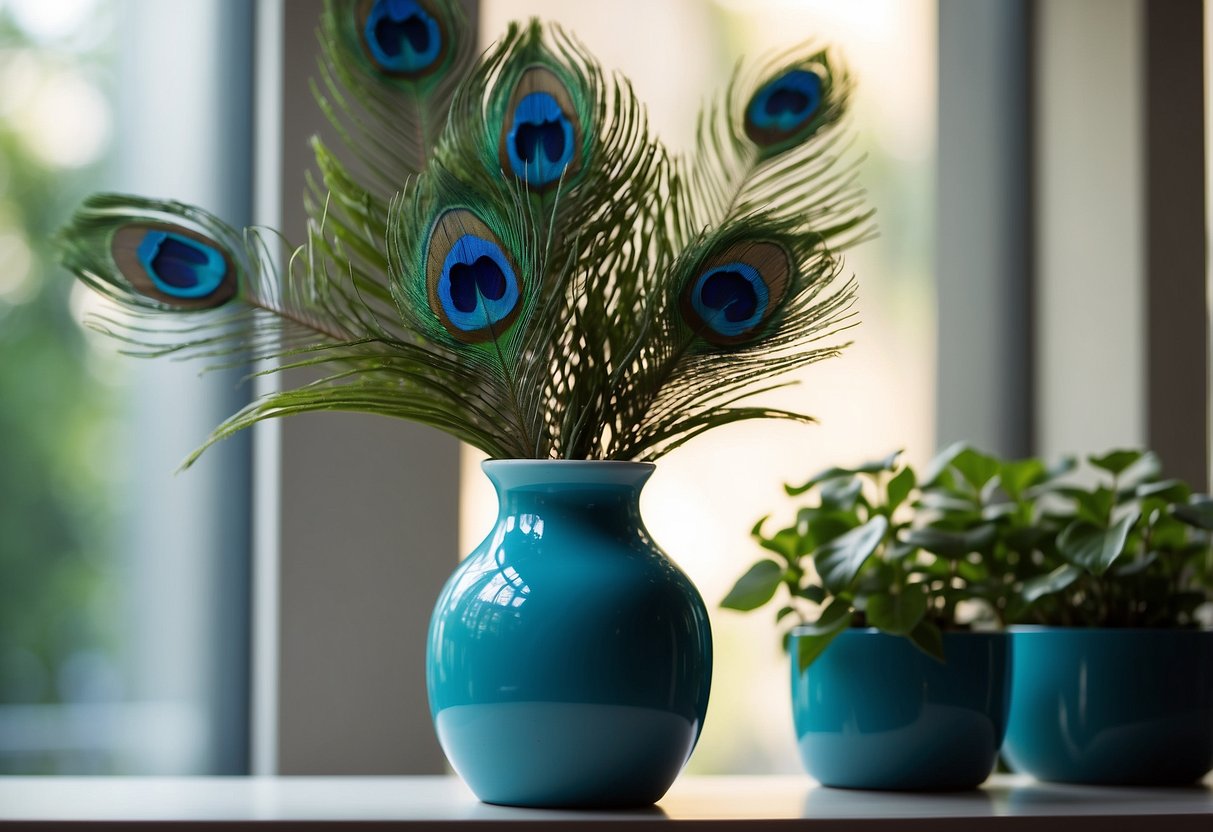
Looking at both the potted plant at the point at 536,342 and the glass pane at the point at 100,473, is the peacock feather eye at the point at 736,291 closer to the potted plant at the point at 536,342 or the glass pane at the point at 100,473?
the potted plant at the point at 536,342

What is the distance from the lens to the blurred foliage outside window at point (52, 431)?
1.22 m

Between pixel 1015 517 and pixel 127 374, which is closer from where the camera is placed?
pixel 1015 517

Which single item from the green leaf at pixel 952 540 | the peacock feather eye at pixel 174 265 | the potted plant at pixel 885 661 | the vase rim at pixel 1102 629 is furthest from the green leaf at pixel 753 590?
the peacock feather eye at pixel 174 265

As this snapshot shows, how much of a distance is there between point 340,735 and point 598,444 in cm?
45

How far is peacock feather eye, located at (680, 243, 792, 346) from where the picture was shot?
0.89 m

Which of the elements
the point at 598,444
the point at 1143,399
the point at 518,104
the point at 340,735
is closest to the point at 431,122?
the point at 518,104

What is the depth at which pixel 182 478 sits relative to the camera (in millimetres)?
1258

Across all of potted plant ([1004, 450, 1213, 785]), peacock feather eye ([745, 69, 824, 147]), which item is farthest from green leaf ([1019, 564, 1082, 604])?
peacock feather eye ([745, 69, 824, 147])

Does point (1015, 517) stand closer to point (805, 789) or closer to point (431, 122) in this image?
point (805, 789)

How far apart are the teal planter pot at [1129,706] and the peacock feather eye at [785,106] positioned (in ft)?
1.66

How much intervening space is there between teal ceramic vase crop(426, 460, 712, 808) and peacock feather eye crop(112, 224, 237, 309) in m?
0.27

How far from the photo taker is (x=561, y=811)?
0.84 meters

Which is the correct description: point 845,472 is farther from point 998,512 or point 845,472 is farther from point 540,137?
point 540,137

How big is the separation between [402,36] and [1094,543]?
2.36 feet
